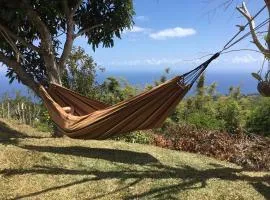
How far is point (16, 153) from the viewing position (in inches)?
269

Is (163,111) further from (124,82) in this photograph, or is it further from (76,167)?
(124,82)

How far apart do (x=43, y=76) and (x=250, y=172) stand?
14.0 ft

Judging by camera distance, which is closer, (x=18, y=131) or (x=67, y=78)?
(x=18, y=131)

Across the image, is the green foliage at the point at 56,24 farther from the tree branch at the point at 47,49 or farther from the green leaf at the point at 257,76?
the green leaf at the point at 257,76

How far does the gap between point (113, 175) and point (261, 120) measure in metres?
6.09

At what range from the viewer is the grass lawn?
19.1 ft

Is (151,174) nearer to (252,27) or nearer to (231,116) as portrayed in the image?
(252,27)

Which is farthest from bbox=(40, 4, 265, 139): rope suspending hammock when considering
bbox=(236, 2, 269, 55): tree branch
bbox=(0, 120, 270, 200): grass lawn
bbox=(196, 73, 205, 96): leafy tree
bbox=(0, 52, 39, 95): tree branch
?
bbox=(196, 73, 205, 96): leafy tree

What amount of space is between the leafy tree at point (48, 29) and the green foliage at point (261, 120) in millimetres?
4009

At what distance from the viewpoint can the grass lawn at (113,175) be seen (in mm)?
5836

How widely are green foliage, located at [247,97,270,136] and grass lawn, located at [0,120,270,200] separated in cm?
392

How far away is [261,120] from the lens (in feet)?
38.3

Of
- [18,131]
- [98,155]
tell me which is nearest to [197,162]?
[98,155]

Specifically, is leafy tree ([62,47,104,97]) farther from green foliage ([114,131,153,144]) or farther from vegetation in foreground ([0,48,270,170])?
green foliage ([114,131,153,144])
